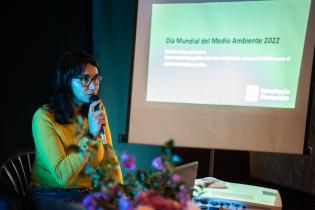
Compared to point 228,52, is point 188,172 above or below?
below

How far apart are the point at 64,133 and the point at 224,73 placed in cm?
91

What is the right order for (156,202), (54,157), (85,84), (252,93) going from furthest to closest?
(252,93), (85,84), (54,157), (156,202)

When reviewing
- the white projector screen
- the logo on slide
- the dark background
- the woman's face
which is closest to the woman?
the woman's face

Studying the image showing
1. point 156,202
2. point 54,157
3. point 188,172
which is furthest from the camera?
point 54,157

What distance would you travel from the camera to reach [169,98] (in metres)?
1.96

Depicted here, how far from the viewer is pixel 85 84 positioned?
1.68 metres

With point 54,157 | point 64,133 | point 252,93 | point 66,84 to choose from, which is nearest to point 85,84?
point 66,84

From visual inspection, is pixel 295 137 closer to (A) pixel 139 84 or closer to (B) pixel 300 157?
(A) pixel 139 84

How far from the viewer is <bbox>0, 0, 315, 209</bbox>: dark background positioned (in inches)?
86.1

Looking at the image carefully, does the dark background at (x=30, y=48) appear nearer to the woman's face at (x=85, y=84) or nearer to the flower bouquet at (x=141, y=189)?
the woman's face at (x=85, y=84)

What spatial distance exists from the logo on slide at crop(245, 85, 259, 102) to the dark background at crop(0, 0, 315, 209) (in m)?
1.35

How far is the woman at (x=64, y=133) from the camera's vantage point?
5.14 feet

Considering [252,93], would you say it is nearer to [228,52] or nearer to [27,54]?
[228,52]

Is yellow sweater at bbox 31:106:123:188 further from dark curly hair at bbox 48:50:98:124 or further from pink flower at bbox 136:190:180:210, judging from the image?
pink flower at bbox 136:190:180:210
